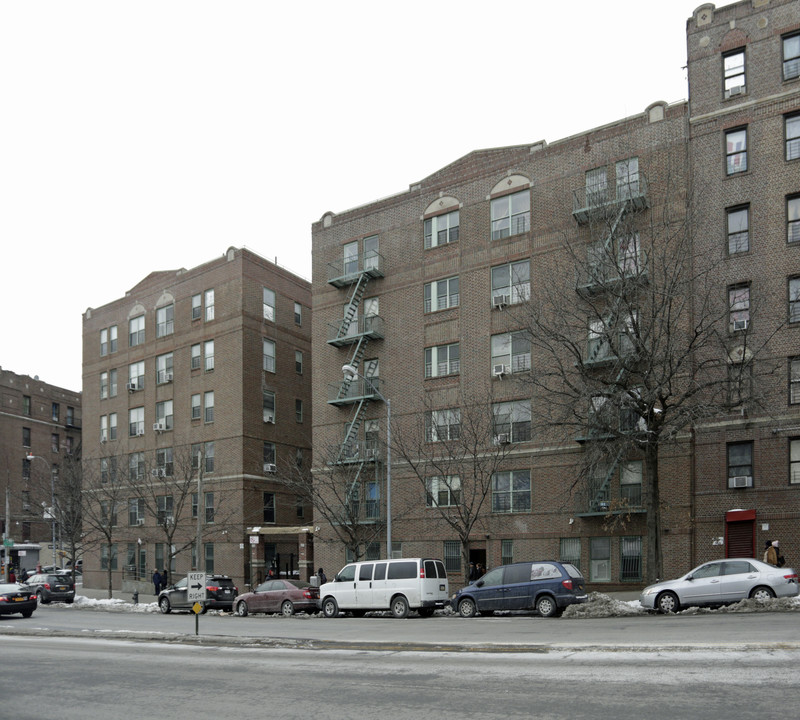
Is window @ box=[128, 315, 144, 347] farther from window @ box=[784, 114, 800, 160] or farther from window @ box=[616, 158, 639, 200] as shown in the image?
window @ box=[784, 114, 800, 160]

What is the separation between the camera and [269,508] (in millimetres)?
50156

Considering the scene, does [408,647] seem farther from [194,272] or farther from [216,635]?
[194,272]

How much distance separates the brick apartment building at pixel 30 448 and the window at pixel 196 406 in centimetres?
2776

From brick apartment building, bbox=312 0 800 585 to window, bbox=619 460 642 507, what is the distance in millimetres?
55

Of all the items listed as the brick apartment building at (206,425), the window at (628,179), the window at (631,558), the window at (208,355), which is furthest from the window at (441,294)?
the window at (208,355)

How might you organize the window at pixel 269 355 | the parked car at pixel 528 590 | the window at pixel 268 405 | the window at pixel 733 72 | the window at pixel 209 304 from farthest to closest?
1. the window at pixel 209 304
2. the window at pixel 269 355
3. the window at pixel 268 405
4. the window at pixel 733 72
5. the parked car at pixel 528 590

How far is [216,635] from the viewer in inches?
901

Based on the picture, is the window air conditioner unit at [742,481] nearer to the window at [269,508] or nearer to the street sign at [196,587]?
the street sign at [196,587]

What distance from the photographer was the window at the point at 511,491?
36656mm

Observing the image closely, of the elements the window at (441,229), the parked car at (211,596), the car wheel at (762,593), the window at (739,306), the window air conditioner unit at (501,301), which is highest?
the window at (441,229)

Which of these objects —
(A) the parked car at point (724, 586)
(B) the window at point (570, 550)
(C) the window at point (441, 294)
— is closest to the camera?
(A) the parked car at point (724, 586)

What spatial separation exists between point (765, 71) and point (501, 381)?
16.0m

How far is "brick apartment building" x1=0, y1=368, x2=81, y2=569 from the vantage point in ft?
254

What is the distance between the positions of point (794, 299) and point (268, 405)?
30118 millimetres
